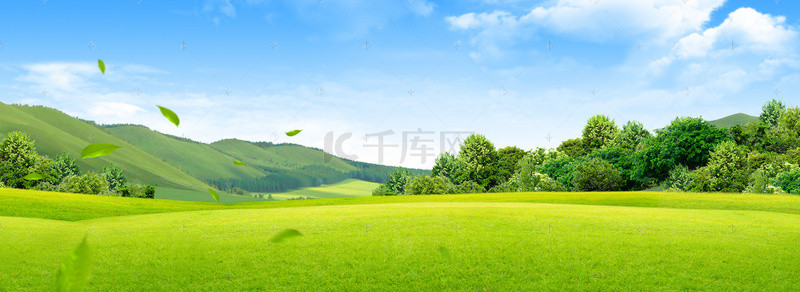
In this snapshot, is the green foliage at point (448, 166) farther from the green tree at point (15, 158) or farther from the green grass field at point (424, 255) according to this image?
the green tree at point (15, 158)

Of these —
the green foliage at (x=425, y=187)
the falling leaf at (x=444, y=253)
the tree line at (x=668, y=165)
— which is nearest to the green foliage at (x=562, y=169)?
the tree line at (x=668, y=165)

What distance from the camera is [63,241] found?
47.3ft

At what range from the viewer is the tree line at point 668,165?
50.4 metres

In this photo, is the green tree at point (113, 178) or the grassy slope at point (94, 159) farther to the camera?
the grassy slope at point (94, 159)

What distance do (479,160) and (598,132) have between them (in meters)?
21.2

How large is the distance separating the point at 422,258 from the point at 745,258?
8.60m

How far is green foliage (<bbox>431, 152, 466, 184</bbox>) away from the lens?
7114cm

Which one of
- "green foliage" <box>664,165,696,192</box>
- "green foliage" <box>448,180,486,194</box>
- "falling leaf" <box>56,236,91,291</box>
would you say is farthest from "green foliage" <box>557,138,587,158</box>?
"falling leaf" <box>56,236,91,291</box>

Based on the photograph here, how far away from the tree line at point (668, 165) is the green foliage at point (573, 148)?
0.86 m

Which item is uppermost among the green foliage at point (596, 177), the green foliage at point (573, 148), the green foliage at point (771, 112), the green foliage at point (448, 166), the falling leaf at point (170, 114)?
the green foliage at point (771, 112)

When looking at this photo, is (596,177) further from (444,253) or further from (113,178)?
(113,178)

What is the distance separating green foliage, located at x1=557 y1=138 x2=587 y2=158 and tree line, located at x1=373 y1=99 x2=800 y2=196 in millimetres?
857

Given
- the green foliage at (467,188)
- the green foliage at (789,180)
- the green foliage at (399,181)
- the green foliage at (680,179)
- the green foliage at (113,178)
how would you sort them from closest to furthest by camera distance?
the green foliage at (789,180) < the green foliage at (680,179) < the green foliage at (467,188) < the green foliage at (399,181) < the green foliage at (113,178)

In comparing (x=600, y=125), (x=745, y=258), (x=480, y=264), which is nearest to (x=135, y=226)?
(x=480, y=264)
